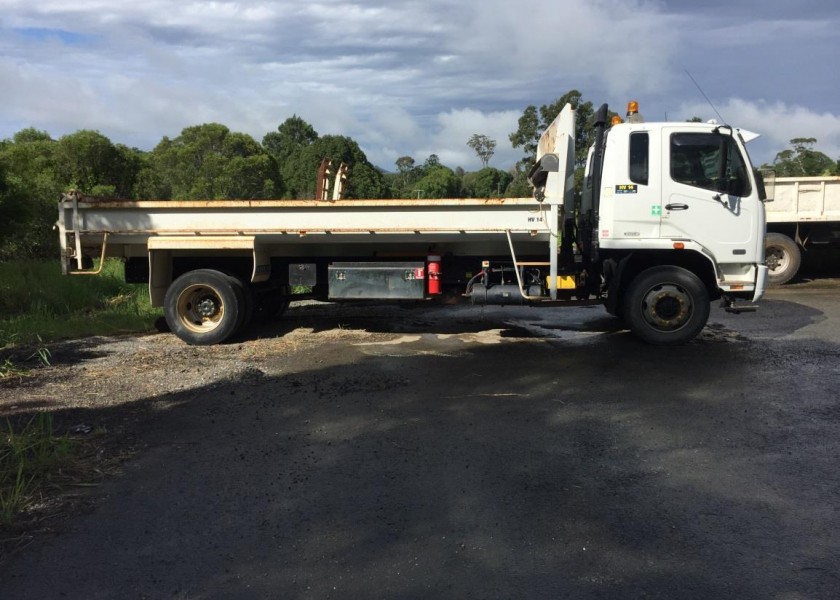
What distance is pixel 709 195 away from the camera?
8.05 meters

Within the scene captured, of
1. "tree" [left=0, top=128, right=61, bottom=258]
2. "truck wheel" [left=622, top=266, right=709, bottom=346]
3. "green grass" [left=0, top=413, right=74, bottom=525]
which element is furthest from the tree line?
"green grass" [left=0, top=413, right=74, bottom=525]

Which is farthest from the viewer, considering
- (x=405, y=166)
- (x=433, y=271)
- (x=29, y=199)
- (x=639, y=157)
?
(x=405, y=166)

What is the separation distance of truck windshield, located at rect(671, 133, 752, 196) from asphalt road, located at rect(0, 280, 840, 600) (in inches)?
84.0

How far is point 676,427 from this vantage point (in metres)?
5.46

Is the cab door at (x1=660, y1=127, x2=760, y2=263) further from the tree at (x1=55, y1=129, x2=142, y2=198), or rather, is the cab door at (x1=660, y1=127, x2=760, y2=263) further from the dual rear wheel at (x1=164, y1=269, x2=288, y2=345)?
the tree at (x1=55, y1=129, x2=142, y2=198)

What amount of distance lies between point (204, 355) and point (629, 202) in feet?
18.5

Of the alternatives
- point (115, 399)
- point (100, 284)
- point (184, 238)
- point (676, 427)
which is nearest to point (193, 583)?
point (115, 399)

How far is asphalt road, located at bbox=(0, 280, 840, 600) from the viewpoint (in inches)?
131

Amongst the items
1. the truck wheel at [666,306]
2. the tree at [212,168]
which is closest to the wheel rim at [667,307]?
the truck wheel at [666,306]

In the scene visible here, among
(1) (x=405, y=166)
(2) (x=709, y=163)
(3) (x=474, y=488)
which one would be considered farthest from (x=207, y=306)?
(1) (x=405, y=166)

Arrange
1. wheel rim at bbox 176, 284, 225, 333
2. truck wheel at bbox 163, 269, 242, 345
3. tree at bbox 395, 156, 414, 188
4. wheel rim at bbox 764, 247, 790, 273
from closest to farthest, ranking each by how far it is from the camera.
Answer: truck wheel at bbox 163, 269, 242, 345, wheel rim at bbox 176, 284, 225, 333, wheel rim at bbox 764, 247, 790, 273, tree at bbox 395, 156, 414, 188

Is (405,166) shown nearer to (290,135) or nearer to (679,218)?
(290,135)

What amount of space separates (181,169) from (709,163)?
894 inches

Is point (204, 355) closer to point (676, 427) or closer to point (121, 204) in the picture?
point (121, 204)
